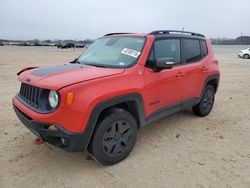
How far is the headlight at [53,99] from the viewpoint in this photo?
3.03m

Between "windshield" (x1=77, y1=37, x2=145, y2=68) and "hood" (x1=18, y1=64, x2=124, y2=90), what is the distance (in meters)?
0.31

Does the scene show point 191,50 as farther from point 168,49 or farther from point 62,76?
point 62,76

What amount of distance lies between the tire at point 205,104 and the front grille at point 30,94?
3547mm

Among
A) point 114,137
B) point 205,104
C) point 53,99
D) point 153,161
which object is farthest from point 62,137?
point 205,104

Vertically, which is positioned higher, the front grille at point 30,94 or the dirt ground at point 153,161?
the front grille at point 30,94

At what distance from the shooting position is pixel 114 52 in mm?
4234

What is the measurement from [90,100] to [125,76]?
27.7 inches

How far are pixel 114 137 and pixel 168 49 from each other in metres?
1.88

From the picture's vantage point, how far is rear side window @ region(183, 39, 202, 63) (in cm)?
488

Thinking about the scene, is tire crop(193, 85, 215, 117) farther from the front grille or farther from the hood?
the front grille

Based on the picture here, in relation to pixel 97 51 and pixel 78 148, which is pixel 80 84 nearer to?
pixel 78 148

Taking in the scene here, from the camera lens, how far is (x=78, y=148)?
10.3ft

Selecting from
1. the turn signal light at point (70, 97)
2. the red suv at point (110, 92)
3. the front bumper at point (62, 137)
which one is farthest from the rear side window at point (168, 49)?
the front bumper at point (62, 137)

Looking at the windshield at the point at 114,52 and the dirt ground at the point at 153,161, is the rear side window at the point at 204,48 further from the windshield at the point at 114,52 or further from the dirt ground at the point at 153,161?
the windshield at the point at 114,52
